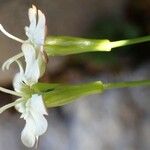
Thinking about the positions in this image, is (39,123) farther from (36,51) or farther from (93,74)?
(93,74)

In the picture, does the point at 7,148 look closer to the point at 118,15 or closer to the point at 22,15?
the point at 22,15

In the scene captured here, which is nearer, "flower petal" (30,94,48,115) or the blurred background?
"flower petal" (30,94,48,115)

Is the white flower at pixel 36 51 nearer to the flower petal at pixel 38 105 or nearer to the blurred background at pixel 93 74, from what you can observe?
the flower petal at pixel 38 105

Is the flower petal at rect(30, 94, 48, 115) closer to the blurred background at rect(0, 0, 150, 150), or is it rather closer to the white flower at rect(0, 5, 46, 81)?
the white flower at rect(0, 5, 46, 81)

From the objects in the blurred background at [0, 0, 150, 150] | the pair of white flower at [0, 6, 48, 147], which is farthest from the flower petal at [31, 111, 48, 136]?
the blurred background at [0, 0, 150, 150]

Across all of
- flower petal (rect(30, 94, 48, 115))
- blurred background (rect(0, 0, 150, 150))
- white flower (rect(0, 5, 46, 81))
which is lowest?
flower petal (rect(30, 94, 48, 115))

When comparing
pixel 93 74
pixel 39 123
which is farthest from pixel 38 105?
pixel 93 74

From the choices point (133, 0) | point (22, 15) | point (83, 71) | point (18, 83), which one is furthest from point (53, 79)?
point (18, 83)
